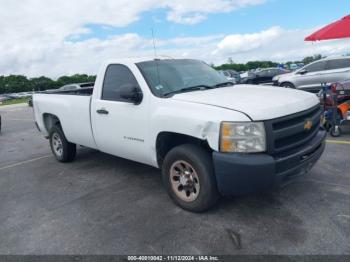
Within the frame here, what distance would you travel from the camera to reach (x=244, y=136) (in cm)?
333

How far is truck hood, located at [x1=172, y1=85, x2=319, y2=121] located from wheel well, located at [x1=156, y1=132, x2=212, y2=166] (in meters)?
0.45

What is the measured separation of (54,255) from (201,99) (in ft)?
7.22

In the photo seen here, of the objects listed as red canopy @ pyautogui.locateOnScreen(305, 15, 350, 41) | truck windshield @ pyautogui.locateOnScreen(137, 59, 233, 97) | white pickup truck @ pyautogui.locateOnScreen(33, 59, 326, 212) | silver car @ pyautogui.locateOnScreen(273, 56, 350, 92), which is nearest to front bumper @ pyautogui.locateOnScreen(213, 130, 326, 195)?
white pickup truck @ pyautogui.locateOnScreen(33, 59, 326, 212)

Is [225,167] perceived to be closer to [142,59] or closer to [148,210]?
[148,210]

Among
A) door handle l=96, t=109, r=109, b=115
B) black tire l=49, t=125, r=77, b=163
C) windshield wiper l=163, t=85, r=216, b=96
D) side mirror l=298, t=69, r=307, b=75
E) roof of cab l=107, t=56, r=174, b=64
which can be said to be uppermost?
roof of cab l=107, t=56, r=174, b=64

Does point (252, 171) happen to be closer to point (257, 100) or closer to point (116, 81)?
point (257, 100)

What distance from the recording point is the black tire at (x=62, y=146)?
6.41 meters

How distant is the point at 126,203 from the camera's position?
438cm

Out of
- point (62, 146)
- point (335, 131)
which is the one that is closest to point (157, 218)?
point (62, 146)

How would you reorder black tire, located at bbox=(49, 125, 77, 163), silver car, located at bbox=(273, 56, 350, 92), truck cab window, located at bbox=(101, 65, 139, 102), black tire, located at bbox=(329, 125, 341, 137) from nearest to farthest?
truck cab window, located at bbox=(101, 65, 139, 102) < black tire, located at bbox=(49, 125, 77, 163) < black tire, located at bbox=(329, 125, 341, 137) < silver car, located at bbox=(273, 56, 350, 92)

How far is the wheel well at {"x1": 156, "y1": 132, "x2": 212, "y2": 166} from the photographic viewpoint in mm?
3955

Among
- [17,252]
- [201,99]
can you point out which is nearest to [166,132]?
[201,99]

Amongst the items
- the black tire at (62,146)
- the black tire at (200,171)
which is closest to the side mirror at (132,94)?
the black tire at (200,171)

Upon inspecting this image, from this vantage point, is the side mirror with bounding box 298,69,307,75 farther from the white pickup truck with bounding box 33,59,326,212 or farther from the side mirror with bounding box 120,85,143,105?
the side mirror with bounding box 120,85,143,105
